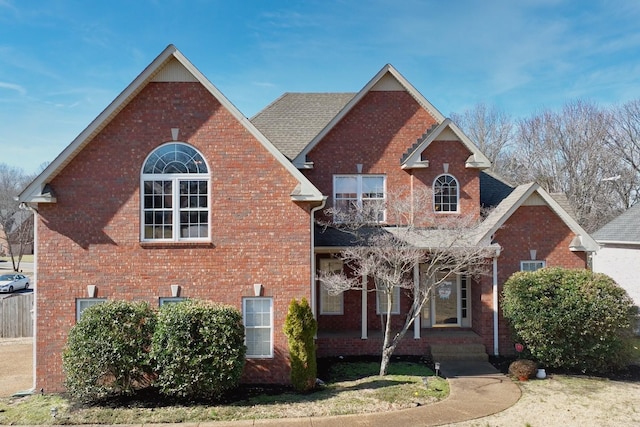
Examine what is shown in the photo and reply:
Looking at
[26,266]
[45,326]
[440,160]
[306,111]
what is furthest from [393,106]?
[26,266]

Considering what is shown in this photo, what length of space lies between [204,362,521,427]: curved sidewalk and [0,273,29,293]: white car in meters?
33.7

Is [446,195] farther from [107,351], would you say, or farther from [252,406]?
[107,351]

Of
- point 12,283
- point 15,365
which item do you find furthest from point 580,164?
point 12,283

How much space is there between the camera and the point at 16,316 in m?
19.1

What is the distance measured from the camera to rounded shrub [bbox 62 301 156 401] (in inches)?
413

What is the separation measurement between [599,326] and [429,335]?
526 centimetres

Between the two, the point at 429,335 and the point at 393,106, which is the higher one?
the point at 393,106

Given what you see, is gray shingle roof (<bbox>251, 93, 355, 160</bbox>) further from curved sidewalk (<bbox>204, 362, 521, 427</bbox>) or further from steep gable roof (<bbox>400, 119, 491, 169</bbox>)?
curved sidewalk (<bbox>204, 362, 521, 427</bbox>)

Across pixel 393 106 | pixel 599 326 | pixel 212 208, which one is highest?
pixel 393 106

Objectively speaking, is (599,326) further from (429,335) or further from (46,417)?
(46,417)

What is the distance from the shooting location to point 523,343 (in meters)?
13.7

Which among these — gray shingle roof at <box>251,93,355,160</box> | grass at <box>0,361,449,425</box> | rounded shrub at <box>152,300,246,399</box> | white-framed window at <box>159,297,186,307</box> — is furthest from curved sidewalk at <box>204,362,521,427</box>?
gray shingle roof at <box>251,93,355,160</box>

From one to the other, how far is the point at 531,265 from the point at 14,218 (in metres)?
65.7

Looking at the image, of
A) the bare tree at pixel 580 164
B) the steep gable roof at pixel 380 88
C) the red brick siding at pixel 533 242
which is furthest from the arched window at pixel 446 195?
the bare tree at pixel 580 164
